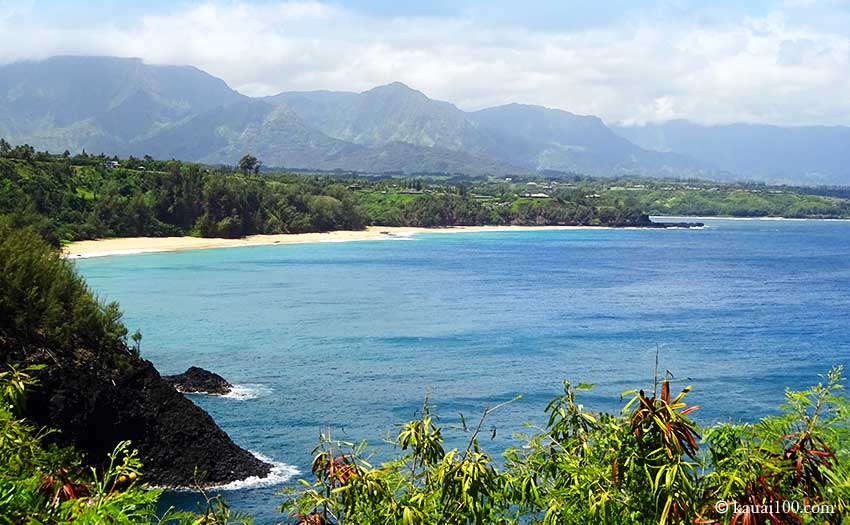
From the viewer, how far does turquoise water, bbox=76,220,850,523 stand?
32.2 m

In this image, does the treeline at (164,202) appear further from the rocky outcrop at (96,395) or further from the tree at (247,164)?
the rocky outcrop at (96,395)

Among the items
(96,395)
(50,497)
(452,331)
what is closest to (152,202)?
(452,331)

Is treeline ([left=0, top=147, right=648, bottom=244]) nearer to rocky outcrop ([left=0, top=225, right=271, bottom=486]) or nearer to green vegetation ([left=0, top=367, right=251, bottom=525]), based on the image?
rocky outcrop ([left=0, top=225, right=271, bottom=486])

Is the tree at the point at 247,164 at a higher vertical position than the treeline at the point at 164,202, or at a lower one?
higher

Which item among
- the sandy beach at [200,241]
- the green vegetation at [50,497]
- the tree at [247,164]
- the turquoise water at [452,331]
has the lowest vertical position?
the turquoise water at [452,331]

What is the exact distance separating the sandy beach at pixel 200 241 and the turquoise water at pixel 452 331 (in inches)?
212

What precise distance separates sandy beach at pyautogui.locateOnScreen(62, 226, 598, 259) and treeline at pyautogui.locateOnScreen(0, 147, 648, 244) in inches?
87.0

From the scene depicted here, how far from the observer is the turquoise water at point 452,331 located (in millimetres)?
32188

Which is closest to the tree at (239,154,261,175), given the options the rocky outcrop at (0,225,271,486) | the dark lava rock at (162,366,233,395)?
the dark lava rock at (162,366,233,395)

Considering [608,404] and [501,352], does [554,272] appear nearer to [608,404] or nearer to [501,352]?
[501,352]

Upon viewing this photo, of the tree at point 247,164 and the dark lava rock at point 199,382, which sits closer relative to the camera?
the dark lava rock at point 199,382

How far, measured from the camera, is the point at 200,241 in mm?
115438

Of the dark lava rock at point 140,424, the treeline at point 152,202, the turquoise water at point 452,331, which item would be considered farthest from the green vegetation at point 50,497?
the treeline at point 152,202

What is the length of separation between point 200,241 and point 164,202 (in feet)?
29.4
